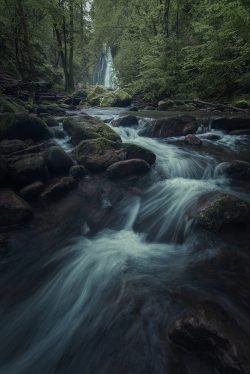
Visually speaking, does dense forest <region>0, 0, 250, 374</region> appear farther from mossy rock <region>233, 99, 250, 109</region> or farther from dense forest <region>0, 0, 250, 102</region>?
mossy rock <region>233, 99, 250, 109</region>

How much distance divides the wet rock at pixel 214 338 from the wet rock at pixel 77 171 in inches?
188

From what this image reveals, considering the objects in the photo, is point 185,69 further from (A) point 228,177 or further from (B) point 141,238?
(B) point 141,238

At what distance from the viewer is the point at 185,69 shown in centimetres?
1878

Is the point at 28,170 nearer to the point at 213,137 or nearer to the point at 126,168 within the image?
the point at 126,168

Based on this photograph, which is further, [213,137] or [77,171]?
[213,137]

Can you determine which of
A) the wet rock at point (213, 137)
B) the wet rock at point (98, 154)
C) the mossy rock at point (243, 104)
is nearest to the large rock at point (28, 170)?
the wet rock at point (98, 154)

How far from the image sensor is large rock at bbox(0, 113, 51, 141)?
27.8 feet

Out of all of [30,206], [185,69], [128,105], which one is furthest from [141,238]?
[128,105]

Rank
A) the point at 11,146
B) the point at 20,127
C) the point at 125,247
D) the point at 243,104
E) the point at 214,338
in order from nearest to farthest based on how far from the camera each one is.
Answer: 1. the point at 214,338
2. the point at 125,247
3. the point at 11,146
4. the point at 20,127
5. the point at 243,104

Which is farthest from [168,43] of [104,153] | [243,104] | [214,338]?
[214,338]

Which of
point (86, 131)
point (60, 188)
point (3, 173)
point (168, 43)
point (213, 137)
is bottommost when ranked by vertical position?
point (60, 188)

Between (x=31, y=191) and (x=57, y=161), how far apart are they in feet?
4.07

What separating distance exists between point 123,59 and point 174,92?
9844 millimetres

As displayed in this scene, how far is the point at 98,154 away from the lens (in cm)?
802
